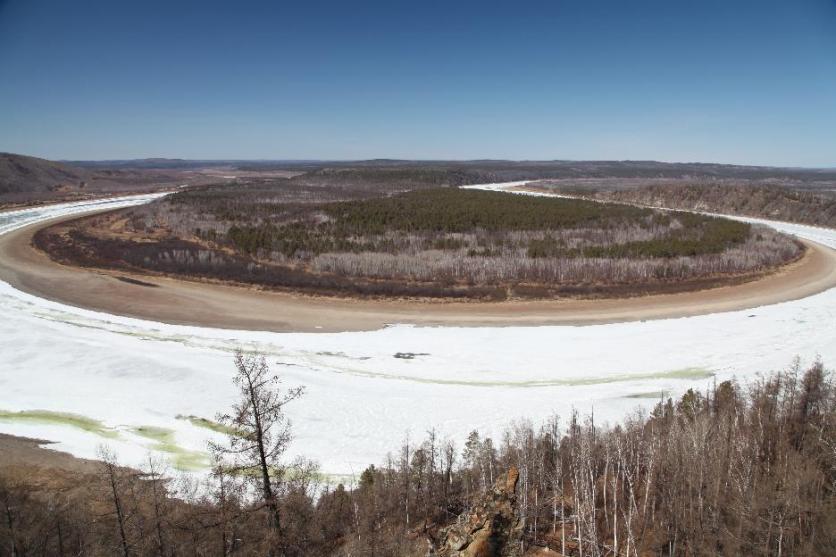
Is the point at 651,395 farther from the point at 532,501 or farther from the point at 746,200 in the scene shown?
the point at 746,200

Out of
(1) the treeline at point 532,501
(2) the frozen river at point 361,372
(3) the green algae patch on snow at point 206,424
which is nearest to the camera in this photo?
(1) the treeline at point 532,501

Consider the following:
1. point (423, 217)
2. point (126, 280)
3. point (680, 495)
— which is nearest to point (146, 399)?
point (680, 495)

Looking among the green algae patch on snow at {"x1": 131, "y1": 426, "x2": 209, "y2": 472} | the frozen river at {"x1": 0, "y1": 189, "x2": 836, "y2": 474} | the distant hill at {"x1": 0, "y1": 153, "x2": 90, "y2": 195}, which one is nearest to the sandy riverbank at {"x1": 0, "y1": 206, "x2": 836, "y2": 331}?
the frozen river at {"x1": 0, "y1": 189, "x2": 836, "y2": 474}

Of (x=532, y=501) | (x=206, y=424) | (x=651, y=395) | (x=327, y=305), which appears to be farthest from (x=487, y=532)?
(x=327, y=305)

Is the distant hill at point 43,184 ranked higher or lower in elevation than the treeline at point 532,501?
higher

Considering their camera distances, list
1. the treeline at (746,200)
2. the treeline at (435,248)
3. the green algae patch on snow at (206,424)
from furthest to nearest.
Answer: the treeline at (746,200) → the treeline at (435,248) → the green algae patch on snow at (206,424)

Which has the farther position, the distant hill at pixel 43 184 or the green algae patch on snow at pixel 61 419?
the distant hill at pixel 43 184

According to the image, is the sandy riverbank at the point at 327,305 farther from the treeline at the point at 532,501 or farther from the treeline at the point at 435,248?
the treeline at the point at 532,501

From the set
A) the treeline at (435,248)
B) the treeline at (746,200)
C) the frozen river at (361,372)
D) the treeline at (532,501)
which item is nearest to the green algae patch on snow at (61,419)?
the frozen river at (361,372)

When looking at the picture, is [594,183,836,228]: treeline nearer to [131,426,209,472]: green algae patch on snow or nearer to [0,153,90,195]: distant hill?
[131,426,209,472]: green algae patch on snow
